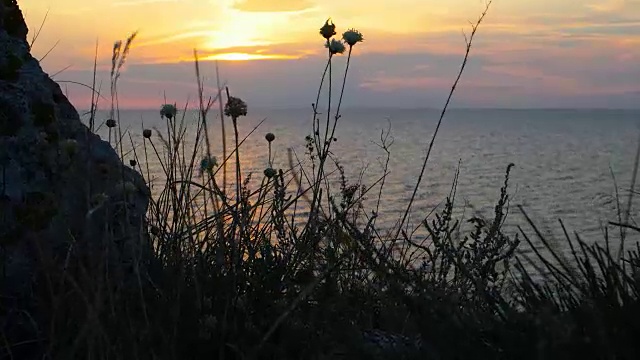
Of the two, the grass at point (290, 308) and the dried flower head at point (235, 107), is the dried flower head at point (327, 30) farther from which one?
the dried flower head at point (235, 107)

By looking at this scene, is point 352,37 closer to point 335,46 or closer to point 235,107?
point 335,46

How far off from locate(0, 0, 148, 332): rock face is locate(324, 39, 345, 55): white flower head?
42.4 inches

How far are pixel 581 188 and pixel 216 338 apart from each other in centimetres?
2543

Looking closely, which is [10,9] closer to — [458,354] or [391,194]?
[458,354]

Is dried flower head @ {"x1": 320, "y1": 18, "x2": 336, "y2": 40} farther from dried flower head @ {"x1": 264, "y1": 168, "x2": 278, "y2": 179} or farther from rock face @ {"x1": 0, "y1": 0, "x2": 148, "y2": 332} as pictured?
rock face @ {"x1": 0, "y1": 0, "x2": 148, "y2": 332}

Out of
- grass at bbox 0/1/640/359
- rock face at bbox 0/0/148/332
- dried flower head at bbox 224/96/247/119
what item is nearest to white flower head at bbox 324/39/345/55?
grass at bbox 0/1/640/359

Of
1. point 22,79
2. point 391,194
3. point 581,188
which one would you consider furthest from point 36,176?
point 581,188

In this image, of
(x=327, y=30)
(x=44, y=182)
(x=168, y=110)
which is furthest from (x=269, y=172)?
(x=44, y=182)

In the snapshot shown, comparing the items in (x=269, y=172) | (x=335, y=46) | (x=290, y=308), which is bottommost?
(x=290, y=308)

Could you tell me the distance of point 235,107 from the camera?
3262mm

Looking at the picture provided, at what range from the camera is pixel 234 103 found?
3.27 meters

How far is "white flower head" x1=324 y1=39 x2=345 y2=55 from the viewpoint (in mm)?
3568

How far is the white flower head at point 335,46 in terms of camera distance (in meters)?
3.57

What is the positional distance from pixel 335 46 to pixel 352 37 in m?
0.10
